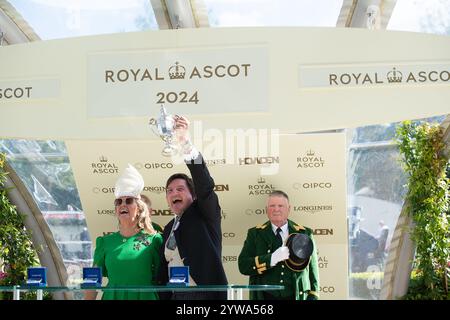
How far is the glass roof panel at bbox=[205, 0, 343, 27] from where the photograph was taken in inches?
305

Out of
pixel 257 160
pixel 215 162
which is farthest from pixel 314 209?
pixel 215 162

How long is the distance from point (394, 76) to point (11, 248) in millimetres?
4662

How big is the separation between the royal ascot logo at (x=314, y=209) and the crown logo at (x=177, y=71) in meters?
1.49

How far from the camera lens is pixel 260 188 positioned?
7.42m

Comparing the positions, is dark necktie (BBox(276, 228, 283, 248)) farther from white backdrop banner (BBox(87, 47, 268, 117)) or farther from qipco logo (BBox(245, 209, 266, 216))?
white backdrop banner (BBox(87, 47, 268, 117))

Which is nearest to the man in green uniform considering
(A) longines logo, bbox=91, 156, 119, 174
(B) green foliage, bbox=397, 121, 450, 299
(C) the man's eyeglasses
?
(C) the man's eyeglasses

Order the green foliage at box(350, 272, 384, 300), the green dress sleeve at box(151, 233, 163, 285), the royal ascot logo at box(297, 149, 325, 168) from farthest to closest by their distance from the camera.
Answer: the green foliage at box(350, 272, 384, 300) < the royal ascot logo at box(297, 149, 325, 168) < the green dress sleeve at box(151, 233, 163, 285)

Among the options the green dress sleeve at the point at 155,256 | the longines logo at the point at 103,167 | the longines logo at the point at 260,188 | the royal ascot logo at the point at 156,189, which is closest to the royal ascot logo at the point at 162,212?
the royal ascot logo at the point at 156,189

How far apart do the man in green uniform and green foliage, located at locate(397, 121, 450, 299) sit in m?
1.53

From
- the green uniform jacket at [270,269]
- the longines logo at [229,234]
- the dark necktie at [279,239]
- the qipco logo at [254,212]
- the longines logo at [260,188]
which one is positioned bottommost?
the green uniform jacket at [270,269]

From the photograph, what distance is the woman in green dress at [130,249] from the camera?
5.89 meters

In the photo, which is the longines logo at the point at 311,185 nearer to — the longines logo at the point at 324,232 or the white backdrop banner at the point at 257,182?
the white backdrop banner at the point at 257,182
